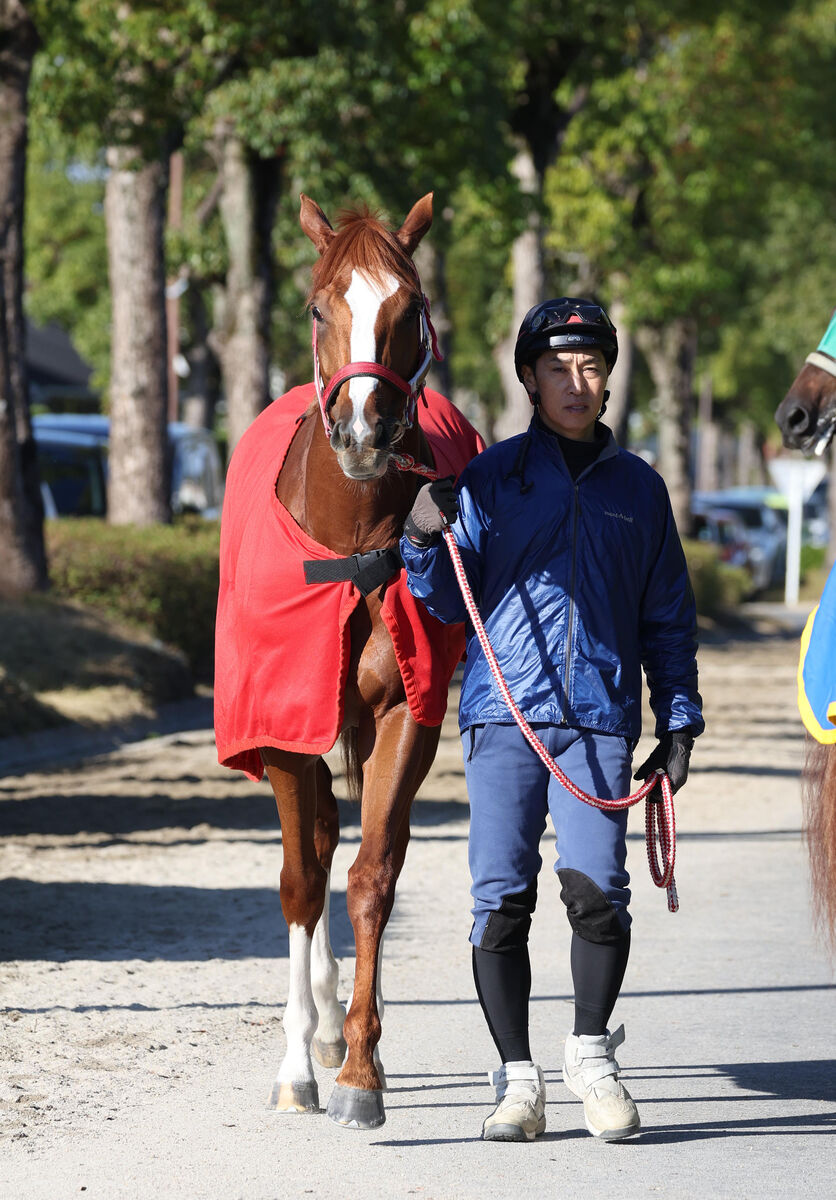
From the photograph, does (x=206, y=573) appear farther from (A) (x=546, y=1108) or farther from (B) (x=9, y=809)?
(A) (x=546, y=1108)

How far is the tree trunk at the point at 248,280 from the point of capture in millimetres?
20344

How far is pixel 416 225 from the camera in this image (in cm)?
514

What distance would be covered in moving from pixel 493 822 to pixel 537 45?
2179cm

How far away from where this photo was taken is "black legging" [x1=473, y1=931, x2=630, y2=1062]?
4645 mm

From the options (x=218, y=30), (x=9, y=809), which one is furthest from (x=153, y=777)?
(x=218, y=30)

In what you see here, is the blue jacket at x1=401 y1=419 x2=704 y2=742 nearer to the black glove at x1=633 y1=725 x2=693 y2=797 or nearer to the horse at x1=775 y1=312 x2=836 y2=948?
the black glove at x1=633 y1=725 x2=693 y2=797

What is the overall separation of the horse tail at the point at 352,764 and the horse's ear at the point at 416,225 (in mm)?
1549

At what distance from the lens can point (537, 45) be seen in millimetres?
24797

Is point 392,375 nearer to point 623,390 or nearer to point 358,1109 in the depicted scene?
point 358,1109

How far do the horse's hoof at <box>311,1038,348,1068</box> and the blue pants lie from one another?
3.47ft

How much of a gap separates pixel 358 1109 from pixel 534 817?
2.92 ft

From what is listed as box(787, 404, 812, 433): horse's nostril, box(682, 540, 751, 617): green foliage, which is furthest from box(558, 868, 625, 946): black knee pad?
box(682, 540, 751, 617): green foliage

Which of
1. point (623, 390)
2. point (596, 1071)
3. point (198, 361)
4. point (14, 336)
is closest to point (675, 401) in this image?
point (623, 390)

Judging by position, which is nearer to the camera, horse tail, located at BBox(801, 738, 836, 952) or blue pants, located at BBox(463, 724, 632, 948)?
horse tail, located at BBox(801, 738, 836, 952)
